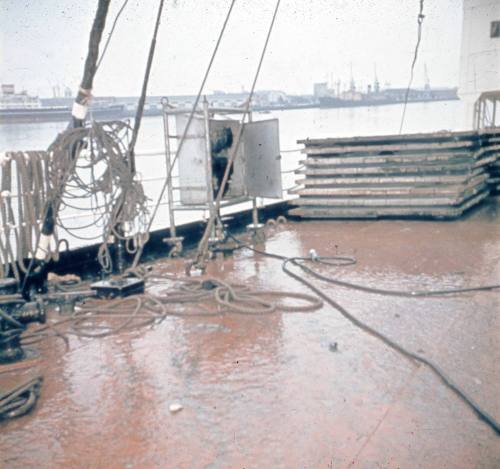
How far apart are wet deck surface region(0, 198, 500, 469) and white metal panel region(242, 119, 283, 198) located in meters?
2.98

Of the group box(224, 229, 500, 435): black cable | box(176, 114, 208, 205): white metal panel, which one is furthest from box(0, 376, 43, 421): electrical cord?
box(176, 114, 208, 205): white metal panel

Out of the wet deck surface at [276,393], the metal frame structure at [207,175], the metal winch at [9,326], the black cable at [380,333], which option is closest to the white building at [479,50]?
the metal frame structure at [207,175]

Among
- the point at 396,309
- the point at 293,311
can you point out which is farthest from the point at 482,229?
the point at 293,311

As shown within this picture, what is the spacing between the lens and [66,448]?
2.42m

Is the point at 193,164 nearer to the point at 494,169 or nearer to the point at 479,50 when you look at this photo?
the point at 494,169

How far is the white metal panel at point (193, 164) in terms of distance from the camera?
680 centimetres

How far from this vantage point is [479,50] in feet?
69.8

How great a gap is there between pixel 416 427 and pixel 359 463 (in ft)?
1.38

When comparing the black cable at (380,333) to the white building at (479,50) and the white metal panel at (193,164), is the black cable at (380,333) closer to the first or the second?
the white metal panel at (193,164)

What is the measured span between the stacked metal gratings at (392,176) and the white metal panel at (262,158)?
177 centimetres

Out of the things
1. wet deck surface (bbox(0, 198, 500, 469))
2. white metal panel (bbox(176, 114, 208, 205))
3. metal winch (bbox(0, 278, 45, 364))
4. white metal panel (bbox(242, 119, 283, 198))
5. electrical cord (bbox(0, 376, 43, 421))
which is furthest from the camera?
white metal panel (bbox(242, 119, 283, 198))

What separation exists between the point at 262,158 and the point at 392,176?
9.09ft

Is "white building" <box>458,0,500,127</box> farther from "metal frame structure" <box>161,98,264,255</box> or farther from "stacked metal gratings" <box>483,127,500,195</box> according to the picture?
"metal frame structure" <box>161,98,264,255</box>

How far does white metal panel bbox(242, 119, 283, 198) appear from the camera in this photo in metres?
7.12
